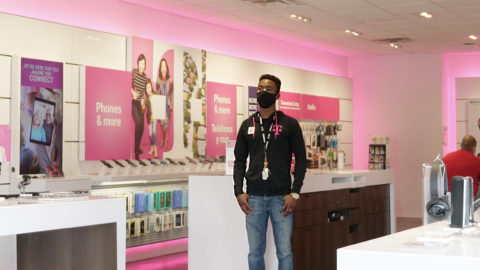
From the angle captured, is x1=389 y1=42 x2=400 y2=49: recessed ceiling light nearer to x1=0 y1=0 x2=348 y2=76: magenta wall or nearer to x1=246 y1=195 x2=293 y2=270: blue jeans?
x1=0 y1=0 x2=348 y2=76: magenta wall

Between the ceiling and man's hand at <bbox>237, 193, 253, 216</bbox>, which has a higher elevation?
the ceiling

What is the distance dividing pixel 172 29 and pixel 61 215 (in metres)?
5.30

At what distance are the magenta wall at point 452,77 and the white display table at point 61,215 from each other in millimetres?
9968

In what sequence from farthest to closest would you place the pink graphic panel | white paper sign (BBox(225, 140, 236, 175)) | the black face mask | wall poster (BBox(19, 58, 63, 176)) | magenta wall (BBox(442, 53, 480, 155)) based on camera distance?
magenta wall (BBox(442, 53, 480, 155)) < the pink graphic panel < wall poster (BBox(19, 58, 63, 176)) < white paper sign (BBox(225, 140, 236, 175)) < the black face mask

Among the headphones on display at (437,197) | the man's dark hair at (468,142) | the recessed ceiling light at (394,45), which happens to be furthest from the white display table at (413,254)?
the recessed ceiling light at (394,45)

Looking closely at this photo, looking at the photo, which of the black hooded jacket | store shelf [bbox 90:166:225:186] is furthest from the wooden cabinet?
store shelf [bbox 90:166:225:186]

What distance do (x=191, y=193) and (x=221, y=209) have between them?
33 cm

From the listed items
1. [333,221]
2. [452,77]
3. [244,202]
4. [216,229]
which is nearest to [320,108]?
[452,77]

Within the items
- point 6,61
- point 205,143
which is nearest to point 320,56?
point 205,143

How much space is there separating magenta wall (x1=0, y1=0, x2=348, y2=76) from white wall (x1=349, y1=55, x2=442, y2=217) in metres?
1.34

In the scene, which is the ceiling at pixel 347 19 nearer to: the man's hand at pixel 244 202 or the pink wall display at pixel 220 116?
the pink wall display at pixel 220 116

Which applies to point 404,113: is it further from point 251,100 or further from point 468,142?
point 468,142

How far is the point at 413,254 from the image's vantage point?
2584 mm

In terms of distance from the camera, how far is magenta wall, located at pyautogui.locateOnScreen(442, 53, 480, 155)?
13578mm
